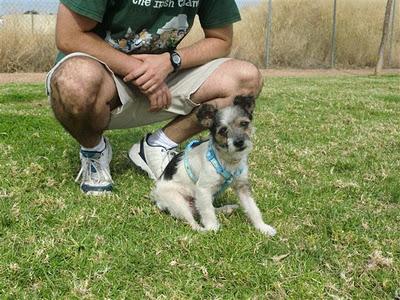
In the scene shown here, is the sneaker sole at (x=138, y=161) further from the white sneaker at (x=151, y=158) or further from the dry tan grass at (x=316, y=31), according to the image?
the dry tan grass at (x=316, y=31)

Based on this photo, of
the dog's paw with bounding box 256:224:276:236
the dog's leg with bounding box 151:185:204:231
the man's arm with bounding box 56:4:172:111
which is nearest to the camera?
the dog's paw with bounding box 256:224:276:236

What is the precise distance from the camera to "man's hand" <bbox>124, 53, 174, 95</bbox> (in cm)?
408

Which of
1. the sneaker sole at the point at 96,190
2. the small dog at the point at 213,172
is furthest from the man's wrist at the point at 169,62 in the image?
the sneaker sole at the point at 96,190

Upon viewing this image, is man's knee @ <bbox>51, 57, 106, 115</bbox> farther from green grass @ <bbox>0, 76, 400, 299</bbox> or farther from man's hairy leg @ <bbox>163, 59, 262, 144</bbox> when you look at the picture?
man's hairy leg @ <bbox>163, 59, 262, 144</bbox>

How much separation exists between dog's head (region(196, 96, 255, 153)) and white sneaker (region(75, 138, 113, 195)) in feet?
3.39

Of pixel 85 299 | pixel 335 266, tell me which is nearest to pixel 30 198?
pixel 85 299

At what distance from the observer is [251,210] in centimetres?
360

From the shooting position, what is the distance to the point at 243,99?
3684 millimetres

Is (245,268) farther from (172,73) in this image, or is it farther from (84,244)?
(172,73)

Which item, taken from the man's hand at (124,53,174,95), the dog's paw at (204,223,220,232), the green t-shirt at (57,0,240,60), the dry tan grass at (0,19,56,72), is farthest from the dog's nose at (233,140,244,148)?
the dry tan grass at (0,19,56,72)

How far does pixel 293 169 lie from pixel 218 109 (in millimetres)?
1493

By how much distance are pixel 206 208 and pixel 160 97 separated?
45.1 inches

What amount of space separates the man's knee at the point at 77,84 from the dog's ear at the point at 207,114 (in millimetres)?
805

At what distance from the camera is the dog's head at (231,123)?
347 centimetres
